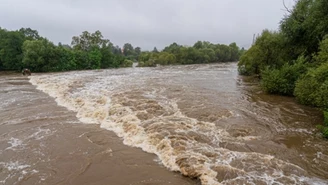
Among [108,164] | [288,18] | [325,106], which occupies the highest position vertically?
[288,18]

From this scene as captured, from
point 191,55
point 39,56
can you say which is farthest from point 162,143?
point 191,55

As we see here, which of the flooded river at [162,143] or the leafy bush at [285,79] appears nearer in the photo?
the flooded river at [162,143]

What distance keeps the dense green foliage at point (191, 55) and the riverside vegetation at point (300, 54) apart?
3590 centimetres

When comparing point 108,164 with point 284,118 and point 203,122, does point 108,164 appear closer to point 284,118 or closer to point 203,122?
point 203,122

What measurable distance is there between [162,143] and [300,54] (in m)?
16.6

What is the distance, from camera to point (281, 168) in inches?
224

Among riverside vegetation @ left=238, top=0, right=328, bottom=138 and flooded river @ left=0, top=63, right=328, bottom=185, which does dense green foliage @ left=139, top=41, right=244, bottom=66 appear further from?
flooded river @ left=0, top=63, right=328, bottom=185

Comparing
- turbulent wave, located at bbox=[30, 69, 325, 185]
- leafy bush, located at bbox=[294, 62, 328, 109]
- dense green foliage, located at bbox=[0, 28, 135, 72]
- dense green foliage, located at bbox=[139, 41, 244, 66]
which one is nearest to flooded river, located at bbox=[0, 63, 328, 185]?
turbulent wave, located at bbox=[30, 69, 325, 185]

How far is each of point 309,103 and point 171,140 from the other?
8.96 metres

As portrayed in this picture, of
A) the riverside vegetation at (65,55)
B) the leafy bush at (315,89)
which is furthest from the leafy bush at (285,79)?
the riverside vegetation at (65,55)

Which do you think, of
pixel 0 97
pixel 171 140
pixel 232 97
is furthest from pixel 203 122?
pixel 0 97

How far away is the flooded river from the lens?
548 centimetres

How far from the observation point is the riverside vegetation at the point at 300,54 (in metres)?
11.5

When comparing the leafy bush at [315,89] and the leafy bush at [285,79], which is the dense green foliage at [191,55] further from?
the leafy bush at [315,89]
